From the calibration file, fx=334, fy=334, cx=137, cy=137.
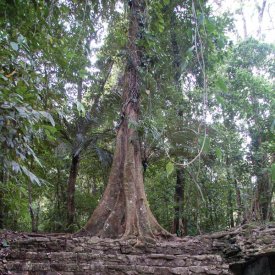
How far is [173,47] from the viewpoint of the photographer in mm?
8711

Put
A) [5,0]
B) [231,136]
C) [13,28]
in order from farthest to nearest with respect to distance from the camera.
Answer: [231,136] → [13,28] → [5,0]

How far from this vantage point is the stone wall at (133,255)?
5.18 meters

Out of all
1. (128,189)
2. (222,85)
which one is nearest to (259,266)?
(128,189)

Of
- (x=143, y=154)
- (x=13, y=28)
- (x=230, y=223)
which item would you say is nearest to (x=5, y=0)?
(x=13, y=28)

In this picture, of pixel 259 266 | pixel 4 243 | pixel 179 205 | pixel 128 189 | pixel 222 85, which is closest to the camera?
pixel 222 85

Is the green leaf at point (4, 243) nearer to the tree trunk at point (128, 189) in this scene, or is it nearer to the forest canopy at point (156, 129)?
the forest canopy at point (156, 129)

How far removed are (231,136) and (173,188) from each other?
3.25 metres

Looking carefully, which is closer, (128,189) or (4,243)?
(4,243)

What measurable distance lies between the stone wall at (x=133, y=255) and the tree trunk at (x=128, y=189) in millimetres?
525

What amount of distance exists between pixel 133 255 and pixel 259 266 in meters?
2.41

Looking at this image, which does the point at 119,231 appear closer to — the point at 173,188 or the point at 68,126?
the point at 68,126

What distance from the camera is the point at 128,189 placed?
22.7ft

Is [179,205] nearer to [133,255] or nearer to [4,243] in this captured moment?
[133,255]

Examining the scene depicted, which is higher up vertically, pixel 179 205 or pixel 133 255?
pixel 179 205
